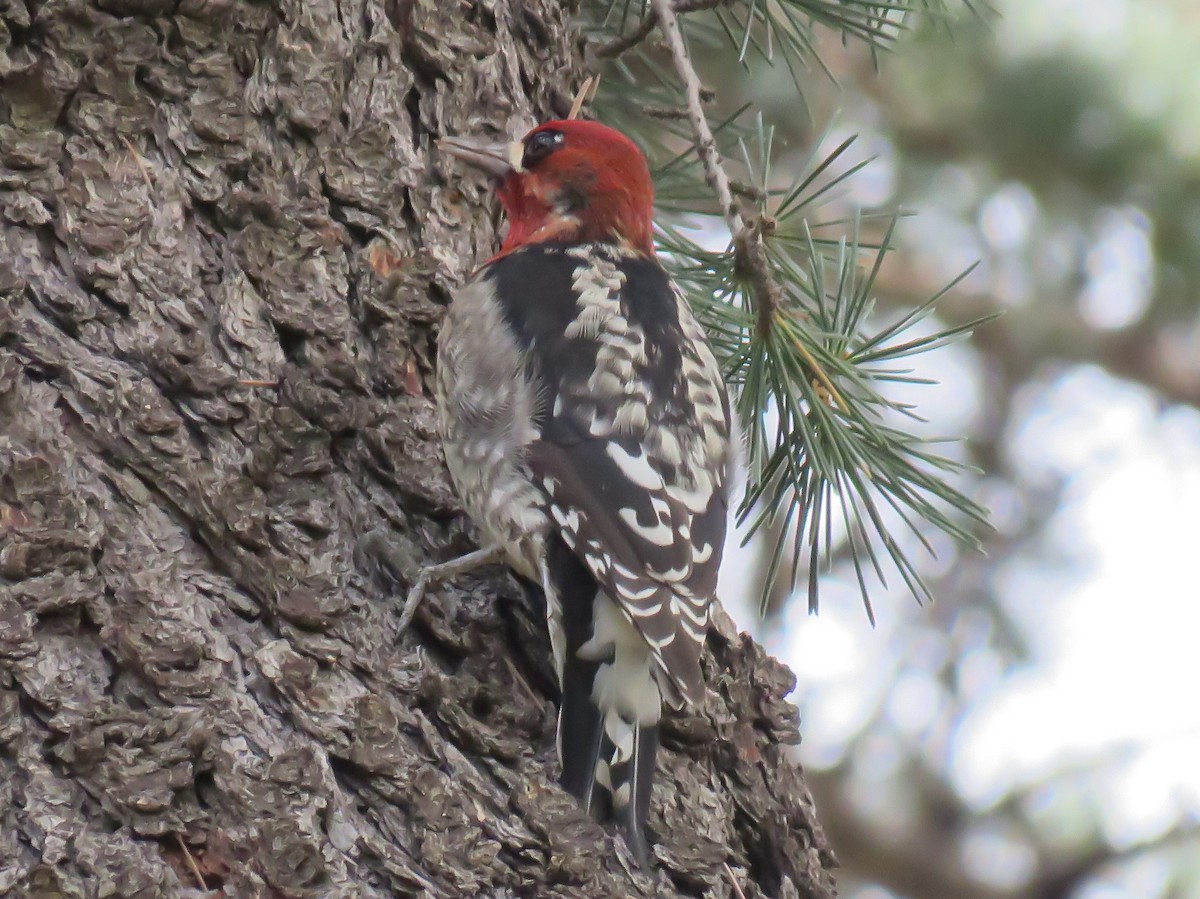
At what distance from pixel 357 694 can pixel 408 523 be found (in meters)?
0.39

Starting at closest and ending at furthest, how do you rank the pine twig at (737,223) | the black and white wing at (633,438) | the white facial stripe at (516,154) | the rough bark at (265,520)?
the rough bark at (265,520) → the black and white wing at (633,438) → the pine twig at (737,223) → the white facial stripe at (516,154)

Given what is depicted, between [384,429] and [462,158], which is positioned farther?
[462,158]

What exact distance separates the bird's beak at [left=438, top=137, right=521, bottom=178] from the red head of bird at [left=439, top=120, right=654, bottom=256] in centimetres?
5

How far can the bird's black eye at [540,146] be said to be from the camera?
2689 millimetres

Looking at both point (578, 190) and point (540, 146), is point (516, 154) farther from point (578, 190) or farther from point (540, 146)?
point (578, 190)

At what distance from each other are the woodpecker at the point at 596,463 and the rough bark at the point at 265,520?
0.22 ft

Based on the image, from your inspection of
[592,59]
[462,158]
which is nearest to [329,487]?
[462,158]

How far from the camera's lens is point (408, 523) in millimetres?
2170

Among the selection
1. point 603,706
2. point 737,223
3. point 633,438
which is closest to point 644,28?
point 737,223

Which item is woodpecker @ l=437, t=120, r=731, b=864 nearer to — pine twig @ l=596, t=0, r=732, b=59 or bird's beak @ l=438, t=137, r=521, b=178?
bird's beak @ l=438, t=137, r=521, b=178

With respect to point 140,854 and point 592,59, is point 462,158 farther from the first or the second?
point 140,854

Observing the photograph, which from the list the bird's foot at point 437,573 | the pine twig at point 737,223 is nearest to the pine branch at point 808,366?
the pine twig at point 737,223

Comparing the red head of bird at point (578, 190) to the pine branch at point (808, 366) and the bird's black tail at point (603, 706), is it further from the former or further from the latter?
the bird's black tail at point (603, 706)

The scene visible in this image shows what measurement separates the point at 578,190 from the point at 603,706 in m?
1.26
